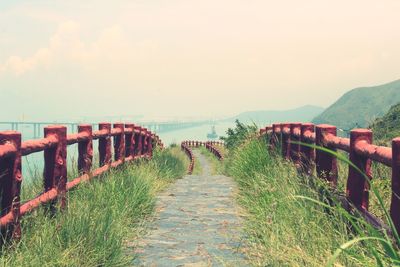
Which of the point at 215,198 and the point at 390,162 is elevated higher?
the point at 390,162

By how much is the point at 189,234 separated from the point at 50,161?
1.89 metres

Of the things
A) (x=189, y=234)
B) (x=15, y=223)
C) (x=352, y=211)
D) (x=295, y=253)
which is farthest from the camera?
(x=189, y=234)

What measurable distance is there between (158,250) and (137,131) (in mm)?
8125

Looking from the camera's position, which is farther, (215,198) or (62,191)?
(215,198)

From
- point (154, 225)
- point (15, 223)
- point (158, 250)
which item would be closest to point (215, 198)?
point (154, 225)

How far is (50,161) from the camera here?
633 centimetres

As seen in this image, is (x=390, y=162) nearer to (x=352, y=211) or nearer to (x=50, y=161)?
(x=352, y=211)

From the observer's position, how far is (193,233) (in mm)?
6992

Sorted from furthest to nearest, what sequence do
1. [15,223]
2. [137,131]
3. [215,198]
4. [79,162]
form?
[137,131] < [215,198] < [79,162] < [15,223]

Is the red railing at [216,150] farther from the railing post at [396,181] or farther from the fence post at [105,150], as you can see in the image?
the railing post at [396,181]

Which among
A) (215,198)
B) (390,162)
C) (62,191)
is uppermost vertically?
(390,162)

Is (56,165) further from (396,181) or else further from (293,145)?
(293,145)

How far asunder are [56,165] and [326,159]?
314cm

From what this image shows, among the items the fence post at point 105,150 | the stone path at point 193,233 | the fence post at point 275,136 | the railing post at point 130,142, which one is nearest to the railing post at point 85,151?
the stone path at point 193,233
